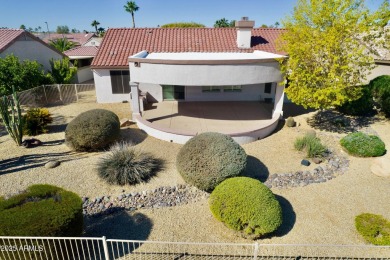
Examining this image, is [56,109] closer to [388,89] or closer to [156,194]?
[156,194]

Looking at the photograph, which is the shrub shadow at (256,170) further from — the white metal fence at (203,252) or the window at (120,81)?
the window at (120,81)

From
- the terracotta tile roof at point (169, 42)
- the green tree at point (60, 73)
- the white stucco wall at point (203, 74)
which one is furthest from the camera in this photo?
the green tree at point (60, 73)

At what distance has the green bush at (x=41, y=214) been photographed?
606 centimetres

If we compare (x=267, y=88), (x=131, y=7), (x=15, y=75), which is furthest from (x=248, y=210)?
(x=131, y=7)

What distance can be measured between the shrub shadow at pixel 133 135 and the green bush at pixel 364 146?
11.1m

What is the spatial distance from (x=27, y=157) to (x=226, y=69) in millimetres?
10991

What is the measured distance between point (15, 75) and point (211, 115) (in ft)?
50.2

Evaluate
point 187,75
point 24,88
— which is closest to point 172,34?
point 187,75

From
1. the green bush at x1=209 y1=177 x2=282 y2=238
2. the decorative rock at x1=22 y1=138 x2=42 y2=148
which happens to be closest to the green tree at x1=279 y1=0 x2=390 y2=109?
the green bush at x1=209 y1=177 x2=282 y2=238

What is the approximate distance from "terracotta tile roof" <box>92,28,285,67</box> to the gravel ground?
8533 mm

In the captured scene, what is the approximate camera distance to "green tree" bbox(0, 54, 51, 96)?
60.8 feet

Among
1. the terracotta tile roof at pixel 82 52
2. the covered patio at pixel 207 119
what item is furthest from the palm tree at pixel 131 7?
the covered patio at pixel 207 119

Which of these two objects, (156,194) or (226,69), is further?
(226,69)

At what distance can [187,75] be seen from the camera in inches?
522
